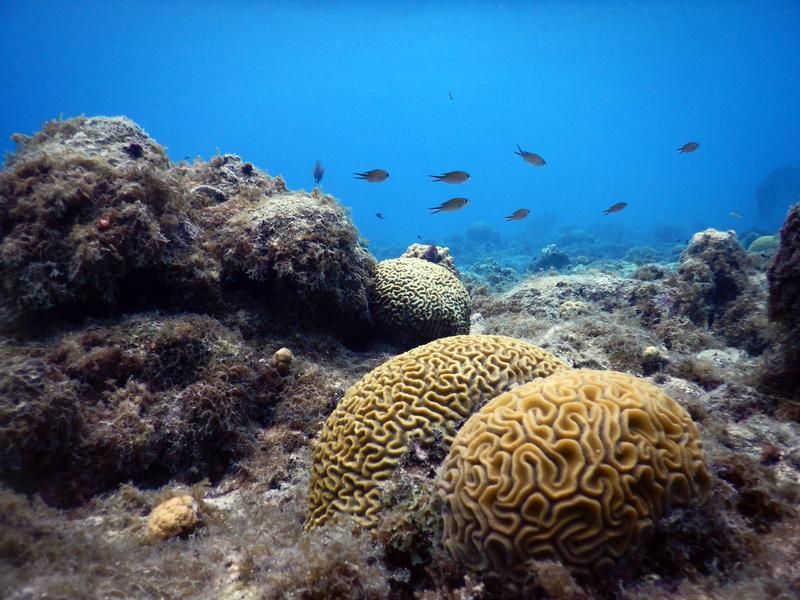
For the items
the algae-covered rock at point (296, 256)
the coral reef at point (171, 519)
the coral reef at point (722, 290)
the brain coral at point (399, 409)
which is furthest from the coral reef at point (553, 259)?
the coral reef at point (171, 519)

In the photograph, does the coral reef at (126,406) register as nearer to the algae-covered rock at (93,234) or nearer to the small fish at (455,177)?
the algae-covered rock at (93,234)

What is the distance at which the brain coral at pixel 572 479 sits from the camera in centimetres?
217

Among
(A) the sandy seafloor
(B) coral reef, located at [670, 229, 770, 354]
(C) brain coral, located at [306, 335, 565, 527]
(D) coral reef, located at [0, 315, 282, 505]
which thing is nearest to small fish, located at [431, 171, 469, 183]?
(A) the sandy seafloor

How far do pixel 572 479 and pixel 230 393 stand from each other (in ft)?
11.8

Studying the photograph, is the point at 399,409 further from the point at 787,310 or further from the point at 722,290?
the point at 722,290

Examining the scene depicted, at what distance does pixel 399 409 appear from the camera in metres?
3.59

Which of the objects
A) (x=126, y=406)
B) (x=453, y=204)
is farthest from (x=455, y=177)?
(x=126, y=406)

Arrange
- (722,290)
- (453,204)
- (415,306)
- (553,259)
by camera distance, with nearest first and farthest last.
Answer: (415,306)
(453,204)
(722,290)
(553,259)

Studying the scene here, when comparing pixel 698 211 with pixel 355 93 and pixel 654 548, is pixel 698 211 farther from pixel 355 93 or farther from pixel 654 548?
pixel 355 93

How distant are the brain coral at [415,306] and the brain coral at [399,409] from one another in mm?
2356

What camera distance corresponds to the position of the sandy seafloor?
2.34 metres

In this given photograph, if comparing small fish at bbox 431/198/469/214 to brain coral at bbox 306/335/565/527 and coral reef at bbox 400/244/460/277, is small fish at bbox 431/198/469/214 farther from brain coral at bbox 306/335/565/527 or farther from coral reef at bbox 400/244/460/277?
brain coral at bbox 306/335/565/527

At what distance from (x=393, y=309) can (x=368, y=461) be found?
140 inches

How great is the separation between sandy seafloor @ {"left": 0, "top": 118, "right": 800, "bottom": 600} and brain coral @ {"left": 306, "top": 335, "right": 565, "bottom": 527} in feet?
0.81
